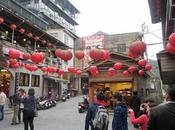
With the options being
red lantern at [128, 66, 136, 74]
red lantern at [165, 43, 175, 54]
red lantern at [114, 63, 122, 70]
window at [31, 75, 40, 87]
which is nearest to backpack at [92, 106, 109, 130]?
red lantern at [165, 43, 175, 54]

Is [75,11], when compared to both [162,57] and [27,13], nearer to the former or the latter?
[27,13]

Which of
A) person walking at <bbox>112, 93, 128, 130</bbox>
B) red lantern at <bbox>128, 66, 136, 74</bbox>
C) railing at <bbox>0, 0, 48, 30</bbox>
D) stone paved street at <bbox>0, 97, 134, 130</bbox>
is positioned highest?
railing at <bbox>0, 0, 48, 30</bbox>

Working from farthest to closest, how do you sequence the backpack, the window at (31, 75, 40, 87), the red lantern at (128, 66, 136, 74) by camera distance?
the window at (31, 75, 40, 87) → the red lantern at (128, 66, 136, 74) → the backpack

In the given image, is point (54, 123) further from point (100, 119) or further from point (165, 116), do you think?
point (165, 116)

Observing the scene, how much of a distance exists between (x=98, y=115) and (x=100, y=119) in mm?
110

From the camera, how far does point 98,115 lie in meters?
7.25

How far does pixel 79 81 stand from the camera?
5056 cm

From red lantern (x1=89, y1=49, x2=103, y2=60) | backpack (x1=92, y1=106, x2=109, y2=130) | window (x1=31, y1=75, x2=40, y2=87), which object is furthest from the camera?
window (x1=31, y1=75, x2=40, y2=87)

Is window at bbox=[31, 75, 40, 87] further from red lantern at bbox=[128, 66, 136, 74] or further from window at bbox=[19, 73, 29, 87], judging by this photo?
red lantern at bbox=[128, 66, 136, 74]

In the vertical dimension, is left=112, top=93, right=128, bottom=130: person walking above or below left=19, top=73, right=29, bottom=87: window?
below

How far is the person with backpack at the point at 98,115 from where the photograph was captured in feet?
23.6

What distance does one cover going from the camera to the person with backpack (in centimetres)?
720

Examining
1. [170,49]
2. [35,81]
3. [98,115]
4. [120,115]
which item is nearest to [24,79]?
[35,81]

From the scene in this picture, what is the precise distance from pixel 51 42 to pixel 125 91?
1349 centimetres
